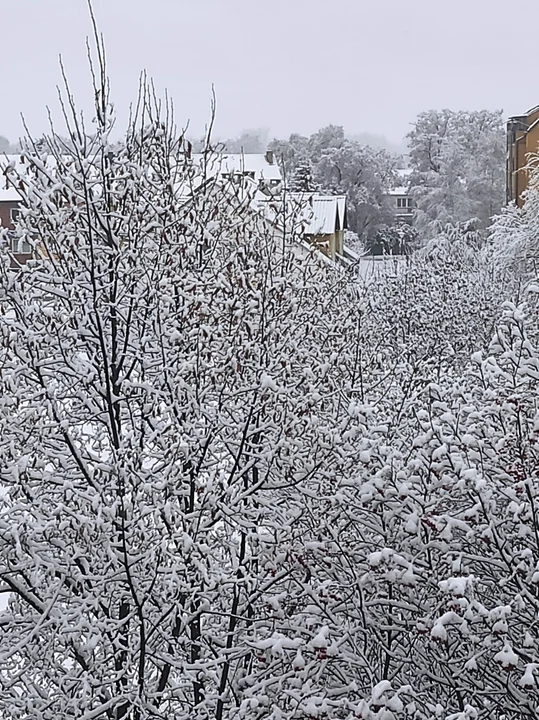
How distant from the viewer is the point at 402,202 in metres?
58.8

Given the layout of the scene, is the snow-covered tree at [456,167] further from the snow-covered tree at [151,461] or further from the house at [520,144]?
the snow-covered tree at [151,461]

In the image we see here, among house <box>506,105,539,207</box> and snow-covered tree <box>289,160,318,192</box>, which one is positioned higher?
house <box>506,105,539,207</box>

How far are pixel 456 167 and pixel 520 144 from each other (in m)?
18.1

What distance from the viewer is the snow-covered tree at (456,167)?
46.4 m

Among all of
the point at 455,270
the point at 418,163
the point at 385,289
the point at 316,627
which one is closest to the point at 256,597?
the point at 316,627

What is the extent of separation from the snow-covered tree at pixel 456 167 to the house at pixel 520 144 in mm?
12108

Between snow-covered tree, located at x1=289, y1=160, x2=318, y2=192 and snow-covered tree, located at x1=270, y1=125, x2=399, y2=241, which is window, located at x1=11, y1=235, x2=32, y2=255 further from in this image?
snow-covered tree, located at x1=270, y1=125, x2=399, y2=241

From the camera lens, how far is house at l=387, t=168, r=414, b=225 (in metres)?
52.5

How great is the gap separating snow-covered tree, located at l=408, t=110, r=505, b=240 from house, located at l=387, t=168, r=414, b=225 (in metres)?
1.28

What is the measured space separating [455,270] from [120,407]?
608 inches

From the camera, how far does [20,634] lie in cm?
561

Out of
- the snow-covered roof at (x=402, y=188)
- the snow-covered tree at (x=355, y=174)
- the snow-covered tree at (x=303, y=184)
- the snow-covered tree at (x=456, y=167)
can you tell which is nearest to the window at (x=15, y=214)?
the snow-covered tree at (x=303, y=184)

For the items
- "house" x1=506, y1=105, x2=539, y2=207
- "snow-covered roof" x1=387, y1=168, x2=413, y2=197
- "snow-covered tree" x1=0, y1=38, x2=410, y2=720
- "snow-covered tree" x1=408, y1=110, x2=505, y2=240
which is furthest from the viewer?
"snow-covered roof" x1=387, y1=168, x2=413, y2=197

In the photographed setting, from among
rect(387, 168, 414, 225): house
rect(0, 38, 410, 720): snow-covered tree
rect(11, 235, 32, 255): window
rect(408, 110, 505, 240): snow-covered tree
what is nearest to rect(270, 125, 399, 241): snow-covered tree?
rect(387, 168, 414, 225): house
